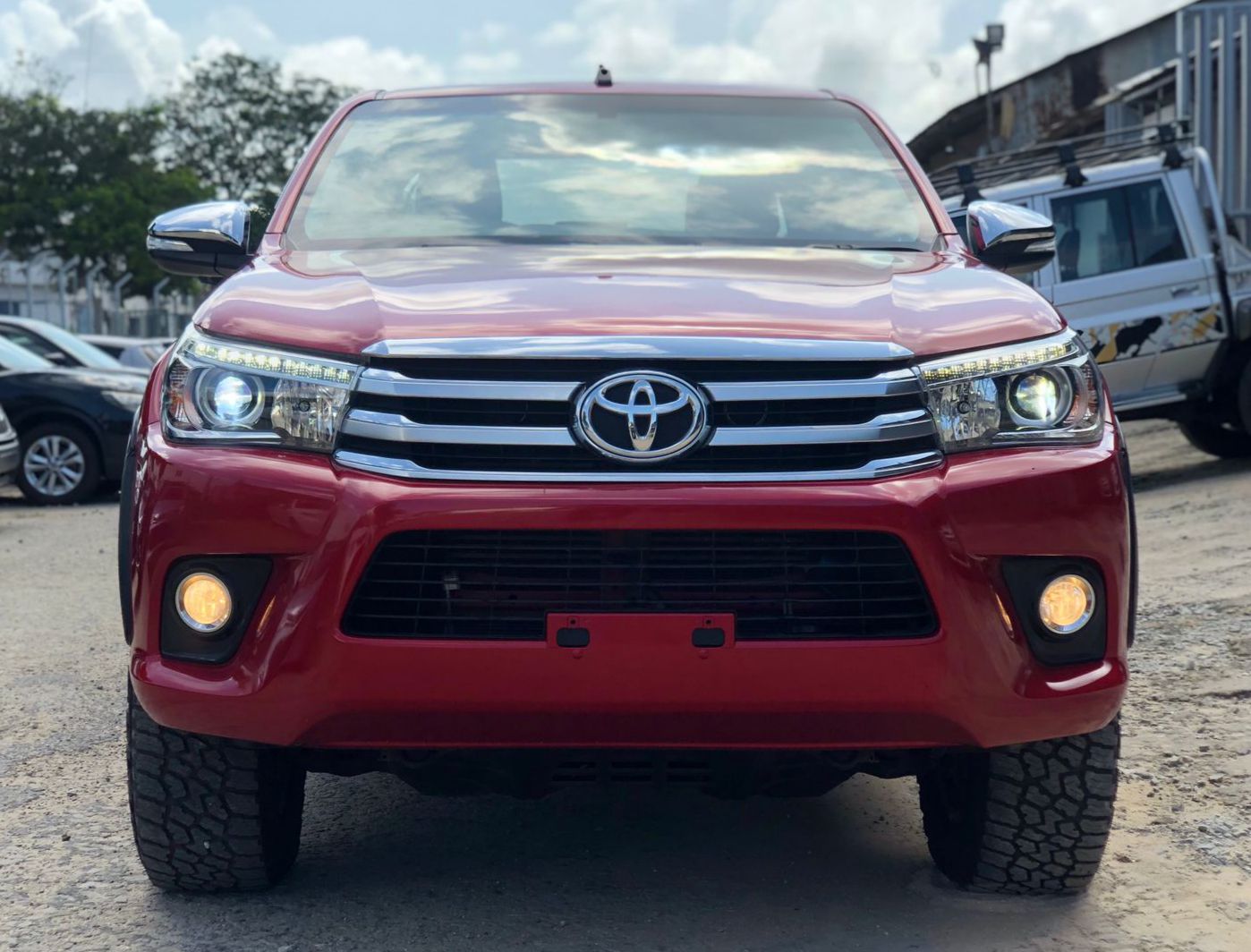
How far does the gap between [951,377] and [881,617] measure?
17.6 inches

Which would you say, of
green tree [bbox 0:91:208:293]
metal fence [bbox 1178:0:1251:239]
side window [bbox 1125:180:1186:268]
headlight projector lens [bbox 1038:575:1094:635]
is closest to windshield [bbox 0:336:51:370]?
side window [bbox 1125:180:1186:268]

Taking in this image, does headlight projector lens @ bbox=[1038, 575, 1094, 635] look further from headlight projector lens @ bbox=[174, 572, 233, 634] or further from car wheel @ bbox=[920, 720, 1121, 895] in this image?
headlight projector lens @ bbox=[174, 572, 233, 634]

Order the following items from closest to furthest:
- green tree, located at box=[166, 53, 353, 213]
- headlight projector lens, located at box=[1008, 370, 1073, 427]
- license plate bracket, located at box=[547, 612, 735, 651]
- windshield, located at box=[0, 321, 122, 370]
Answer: license plate bracket, located at box=[547, 612, 735, 651], headlight projector lens, located at box=[1008, 370, 1073, 427], windshield, located at box=[0, 321, 122, 370], green tree, located at box=[166, 53, 353, 213]

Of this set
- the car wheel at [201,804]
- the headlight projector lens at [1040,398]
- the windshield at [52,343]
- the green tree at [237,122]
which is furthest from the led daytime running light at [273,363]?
the green tree at [237,122]

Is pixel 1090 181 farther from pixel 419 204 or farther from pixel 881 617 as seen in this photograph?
pixel 881 617

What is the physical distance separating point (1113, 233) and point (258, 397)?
9.54 m

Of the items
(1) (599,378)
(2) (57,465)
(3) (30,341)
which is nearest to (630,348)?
(1) (599,378)

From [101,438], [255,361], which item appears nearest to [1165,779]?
[255,361]

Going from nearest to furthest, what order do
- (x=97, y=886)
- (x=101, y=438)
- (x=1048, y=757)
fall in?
(x=1048, y=757) → (x=97, y=886) → (x=101, y=438)

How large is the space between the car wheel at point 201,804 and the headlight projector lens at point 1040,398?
1.50 metres

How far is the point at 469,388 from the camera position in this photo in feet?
9.86

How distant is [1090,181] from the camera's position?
A: 38.0 ft

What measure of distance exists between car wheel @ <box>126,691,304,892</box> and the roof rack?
8.78 meters

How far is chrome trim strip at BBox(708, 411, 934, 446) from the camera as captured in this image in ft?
9.83
